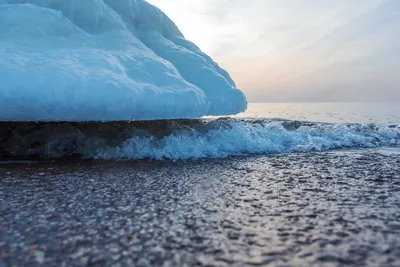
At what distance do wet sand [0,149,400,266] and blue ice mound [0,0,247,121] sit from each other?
1.26 meters

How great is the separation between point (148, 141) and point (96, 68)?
211 centimetres

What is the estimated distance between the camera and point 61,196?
3.55m

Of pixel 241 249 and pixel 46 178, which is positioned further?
pixel 46 178

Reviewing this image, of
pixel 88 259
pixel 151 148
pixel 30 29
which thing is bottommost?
pixel 88 259

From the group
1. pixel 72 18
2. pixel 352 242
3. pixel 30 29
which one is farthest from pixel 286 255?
pixel 72 18

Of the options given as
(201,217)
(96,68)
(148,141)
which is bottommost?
(201,217)

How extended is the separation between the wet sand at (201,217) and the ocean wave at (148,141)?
1.79 m

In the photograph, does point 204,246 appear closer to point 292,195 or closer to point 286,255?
point 286,255

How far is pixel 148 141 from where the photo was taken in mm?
7137

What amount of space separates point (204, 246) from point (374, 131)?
10.7 m

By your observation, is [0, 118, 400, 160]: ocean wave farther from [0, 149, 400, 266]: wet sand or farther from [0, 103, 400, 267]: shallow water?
[0, 149, 400, 266]: wet sand

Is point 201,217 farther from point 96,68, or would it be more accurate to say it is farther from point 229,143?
point 229,143

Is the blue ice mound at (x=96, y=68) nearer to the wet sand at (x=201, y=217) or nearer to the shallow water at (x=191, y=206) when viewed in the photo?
the shallow water at (x=191, y=206)

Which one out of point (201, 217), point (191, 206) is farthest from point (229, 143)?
point (201, 217)
